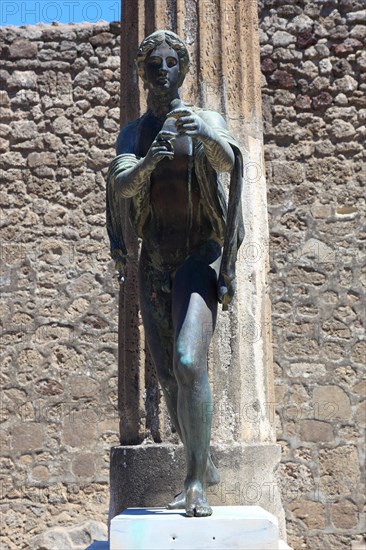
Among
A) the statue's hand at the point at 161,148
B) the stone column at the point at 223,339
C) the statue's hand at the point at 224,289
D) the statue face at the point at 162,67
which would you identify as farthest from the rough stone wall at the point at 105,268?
the statue's hand at the point at 161,148

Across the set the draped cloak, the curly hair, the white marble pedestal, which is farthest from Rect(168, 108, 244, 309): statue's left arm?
the white marble pedestal

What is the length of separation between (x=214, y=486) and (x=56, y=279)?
4.29 metres

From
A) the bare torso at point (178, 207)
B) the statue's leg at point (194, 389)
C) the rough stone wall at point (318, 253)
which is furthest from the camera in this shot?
the rough stone wall at point (318, 253)

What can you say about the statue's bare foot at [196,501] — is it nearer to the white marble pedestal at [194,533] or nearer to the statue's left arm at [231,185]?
the white marble pedestal at [194,533]

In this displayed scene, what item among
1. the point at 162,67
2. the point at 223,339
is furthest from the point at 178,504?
the point at 162,67

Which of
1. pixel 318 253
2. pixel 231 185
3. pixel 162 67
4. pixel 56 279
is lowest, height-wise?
pixel 231 185

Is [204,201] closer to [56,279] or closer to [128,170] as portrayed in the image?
[128,170]

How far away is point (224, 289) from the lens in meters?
3.54

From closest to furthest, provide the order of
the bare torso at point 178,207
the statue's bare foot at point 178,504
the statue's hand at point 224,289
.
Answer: the statue's bare foot at point 178,504 → the statue's hand at point 224,289 → the bare torso at point 178,207

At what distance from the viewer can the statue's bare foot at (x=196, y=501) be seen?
10.5ft

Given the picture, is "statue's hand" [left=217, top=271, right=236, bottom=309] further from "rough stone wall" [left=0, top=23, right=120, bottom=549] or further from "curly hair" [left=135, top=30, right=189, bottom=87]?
"rough stone wall" [left=0, top=23, right=120, bottom=549]

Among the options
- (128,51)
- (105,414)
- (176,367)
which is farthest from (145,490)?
(105,414)

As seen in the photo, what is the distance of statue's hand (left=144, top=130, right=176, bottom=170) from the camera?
339 cm

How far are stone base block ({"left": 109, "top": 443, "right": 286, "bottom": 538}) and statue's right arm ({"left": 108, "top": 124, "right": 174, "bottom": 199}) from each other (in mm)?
1152
